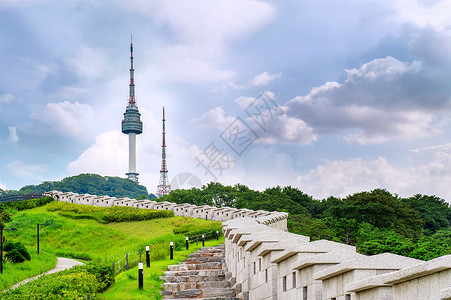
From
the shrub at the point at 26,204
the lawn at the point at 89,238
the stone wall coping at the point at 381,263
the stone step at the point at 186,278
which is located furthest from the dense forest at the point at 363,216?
the shrub at the point at 26,204

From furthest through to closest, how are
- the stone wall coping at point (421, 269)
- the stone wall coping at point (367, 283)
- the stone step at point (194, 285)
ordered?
the stone step at point (194, 285)
the stone wall coping at point (367, 283)
the stone wall coping at point (421, 269)

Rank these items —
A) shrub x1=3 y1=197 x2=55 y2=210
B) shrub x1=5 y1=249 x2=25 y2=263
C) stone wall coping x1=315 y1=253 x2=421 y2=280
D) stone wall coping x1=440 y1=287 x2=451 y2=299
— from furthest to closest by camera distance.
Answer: shrub x1=3 y1=197 x2=55 y2=210, shrub x1=5 y1=249 x2=25 y2=263, stone wall coping x1=315 y1=253 x2=421 y2=280, stone wall coping x1=440 y1=287 x2=451 y2=299

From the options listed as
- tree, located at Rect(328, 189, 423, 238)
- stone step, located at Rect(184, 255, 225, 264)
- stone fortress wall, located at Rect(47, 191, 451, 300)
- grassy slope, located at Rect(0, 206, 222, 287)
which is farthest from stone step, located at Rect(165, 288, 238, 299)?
tree, located at Rect(328, 189, 423, 238)

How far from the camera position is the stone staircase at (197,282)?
45.1 ft

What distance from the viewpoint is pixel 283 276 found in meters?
8.38

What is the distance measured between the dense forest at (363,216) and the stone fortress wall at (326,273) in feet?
63.3

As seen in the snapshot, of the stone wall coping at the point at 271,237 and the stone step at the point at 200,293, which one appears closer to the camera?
the stone wall coping at the point at 271,237

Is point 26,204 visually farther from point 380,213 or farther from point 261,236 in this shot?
point 261,236

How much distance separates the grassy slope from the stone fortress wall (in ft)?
63.3

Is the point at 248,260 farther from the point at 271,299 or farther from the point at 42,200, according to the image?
the point at 42,200

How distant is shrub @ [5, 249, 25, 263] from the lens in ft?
81.2

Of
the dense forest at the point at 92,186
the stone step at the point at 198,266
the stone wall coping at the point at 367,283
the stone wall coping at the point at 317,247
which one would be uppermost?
the dense forest at the point at 92,186

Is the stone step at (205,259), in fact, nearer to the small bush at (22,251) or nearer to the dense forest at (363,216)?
the small bush at (22,251)

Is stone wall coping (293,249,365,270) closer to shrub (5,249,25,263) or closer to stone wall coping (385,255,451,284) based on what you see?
stone wall coping (385,255,451,284)
